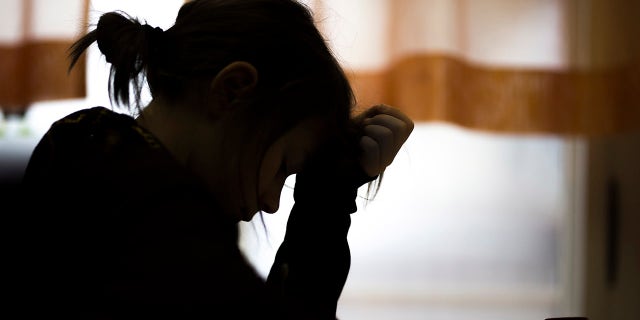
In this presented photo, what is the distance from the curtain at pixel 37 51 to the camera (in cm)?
127

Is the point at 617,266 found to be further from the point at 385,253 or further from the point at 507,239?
the point at 385,253

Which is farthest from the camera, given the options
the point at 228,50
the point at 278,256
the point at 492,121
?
the point at 492,121

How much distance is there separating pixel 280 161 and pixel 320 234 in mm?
154

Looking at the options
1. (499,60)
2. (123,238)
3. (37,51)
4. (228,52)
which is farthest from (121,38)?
(499,60)

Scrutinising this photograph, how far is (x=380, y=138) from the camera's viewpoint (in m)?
0.83

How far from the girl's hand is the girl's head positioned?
9 centimetres

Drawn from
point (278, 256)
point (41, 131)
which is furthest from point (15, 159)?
point (278, 256)

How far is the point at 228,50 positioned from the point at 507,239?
2.84 feet

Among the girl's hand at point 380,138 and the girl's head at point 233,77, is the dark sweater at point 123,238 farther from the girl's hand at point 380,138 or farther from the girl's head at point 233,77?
the girl's hand at point 380,138

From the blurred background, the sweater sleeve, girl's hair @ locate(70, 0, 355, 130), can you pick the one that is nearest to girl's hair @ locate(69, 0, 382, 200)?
girl's hair @ locate(70, 0, 355, 130)

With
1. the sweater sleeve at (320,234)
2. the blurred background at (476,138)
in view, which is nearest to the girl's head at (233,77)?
the sweater sleeve at (320,234)

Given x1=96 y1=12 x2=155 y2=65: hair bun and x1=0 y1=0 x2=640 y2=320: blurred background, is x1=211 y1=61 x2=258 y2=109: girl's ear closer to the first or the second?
x1=96 y1=12 x2=155 y2=65: hair bun

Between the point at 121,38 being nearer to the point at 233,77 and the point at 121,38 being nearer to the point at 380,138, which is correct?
the point at 233,77

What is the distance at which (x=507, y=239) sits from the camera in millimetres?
1404
